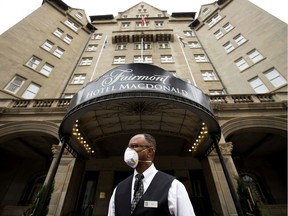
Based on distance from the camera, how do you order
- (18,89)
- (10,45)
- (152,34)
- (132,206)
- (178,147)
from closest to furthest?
(132,206) → (178,147) → (18,89) → (10,45) → (152,34)

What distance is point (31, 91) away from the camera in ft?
50.1

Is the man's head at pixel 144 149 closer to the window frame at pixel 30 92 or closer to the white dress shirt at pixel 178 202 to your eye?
the white dress shirt at pixel 178 202

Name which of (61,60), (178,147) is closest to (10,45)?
(61,60)

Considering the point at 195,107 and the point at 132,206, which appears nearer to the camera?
the point at 132,206

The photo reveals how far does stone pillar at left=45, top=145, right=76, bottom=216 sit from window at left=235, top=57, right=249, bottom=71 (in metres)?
18.6

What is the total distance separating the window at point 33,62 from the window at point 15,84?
2262 millimetres

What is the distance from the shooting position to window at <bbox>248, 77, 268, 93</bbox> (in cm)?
1440

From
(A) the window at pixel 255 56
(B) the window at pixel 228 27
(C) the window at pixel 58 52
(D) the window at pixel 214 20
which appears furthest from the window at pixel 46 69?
(D) the window at pixel 214 20

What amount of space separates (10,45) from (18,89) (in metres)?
5.67

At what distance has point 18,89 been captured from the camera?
47.9ft

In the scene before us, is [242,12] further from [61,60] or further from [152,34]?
[61,60]

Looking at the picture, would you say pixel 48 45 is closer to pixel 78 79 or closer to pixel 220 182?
pixel 78 79

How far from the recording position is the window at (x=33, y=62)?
55.4ft

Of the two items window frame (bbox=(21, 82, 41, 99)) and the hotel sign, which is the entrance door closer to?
the hotel sign
